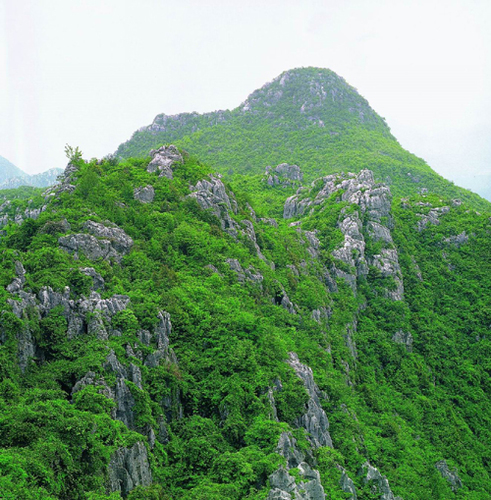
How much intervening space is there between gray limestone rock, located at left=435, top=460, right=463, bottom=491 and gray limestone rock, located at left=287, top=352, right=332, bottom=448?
14193mm

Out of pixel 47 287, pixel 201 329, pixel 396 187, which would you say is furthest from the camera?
pixel 396 187

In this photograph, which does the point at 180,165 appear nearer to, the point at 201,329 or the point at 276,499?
the point at 201,329

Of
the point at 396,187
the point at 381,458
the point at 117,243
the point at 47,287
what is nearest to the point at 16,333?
the point at 47,287

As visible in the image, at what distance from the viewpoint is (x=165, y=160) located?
1799 inches

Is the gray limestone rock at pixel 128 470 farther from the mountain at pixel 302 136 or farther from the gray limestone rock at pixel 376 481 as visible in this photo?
the mountain at pixel 302 136

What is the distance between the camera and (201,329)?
26234mm

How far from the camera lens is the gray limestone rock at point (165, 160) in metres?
43.5

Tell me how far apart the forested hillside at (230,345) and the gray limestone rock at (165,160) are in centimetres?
24

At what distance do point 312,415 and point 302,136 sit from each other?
91.5m

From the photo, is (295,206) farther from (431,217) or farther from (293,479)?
(293,479)

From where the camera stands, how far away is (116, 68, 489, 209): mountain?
9125 cm

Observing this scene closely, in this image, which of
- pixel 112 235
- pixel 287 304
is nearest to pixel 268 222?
pixel 287 304

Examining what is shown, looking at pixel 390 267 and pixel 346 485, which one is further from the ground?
pixel 390 267

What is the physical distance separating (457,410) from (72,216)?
131 ft
